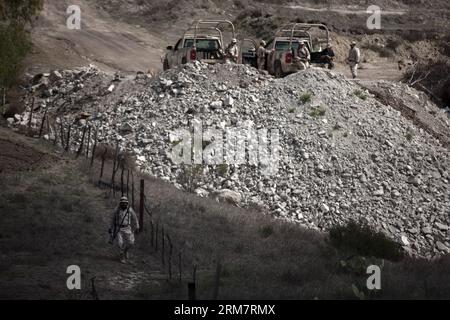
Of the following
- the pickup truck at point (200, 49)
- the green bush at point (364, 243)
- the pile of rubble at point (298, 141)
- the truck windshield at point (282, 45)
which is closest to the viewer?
the green bush at point (364, 243)

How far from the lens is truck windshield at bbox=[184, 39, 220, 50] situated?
24016 millimetres

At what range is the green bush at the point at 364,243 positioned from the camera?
1578 centimetres

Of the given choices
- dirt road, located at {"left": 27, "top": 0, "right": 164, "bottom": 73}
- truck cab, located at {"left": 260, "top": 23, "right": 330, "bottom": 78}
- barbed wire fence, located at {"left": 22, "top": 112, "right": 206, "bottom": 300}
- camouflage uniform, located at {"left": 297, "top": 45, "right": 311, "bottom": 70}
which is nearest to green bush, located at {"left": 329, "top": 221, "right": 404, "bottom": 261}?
barbed wire fence, located at {"left": 22, "top": 112, "right": 206, "bottom": 300}

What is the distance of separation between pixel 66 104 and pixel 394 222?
34.5ft

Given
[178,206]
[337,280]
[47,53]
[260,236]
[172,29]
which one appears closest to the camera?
[337,280]

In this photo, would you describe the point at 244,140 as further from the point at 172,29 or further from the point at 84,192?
the point at 172,29

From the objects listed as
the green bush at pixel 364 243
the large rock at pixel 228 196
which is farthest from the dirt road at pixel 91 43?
the green bush at pixel 364 243

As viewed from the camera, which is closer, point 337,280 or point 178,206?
point 337,280

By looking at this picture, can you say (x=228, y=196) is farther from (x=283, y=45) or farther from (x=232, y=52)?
(x=283, y=45)

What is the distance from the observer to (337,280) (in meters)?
12.7

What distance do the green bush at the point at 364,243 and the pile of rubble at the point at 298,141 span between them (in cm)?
185

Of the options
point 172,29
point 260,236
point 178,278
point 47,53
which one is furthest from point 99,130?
point 172,29

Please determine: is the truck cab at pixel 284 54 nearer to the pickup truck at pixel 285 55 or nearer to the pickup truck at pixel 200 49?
the pickup truck at pixel 285 55

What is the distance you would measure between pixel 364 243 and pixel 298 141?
15.8 ft
